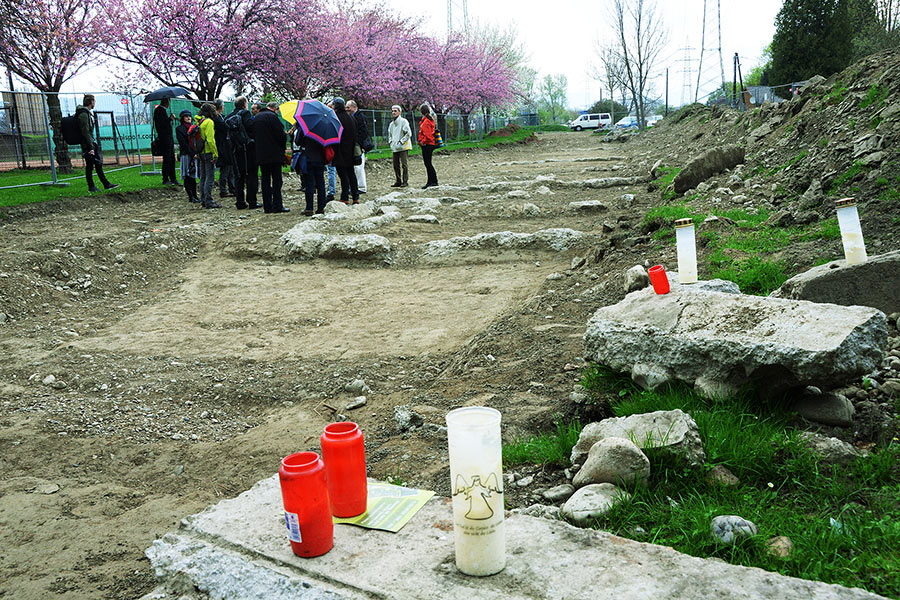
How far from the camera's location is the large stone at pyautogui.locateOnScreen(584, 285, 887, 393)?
290cm

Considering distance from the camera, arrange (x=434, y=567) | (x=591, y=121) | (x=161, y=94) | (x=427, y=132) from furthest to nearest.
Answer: (x=591, y=121), (x=161, y=94), (x=427, y=132), (x=434, y=567)

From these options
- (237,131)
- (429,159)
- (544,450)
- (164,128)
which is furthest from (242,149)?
(544,450)

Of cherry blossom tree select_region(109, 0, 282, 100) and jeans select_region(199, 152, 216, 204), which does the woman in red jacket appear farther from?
cherry blossom tree select_region(109, 0, 282, 100)

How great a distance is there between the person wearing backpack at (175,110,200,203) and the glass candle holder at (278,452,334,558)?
10.8 m

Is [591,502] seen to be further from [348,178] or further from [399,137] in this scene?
[399,137]

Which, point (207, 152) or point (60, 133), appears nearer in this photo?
point (207, 152)

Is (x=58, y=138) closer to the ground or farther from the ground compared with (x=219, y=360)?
farther from the ground

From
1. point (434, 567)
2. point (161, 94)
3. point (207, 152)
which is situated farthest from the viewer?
point (161, 94)

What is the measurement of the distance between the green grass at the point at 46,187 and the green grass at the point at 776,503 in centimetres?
1243

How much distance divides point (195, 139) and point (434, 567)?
1098cm

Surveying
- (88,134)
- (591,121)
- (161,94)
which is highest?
(591,121)

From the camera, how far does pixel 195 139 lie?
11.7 meters

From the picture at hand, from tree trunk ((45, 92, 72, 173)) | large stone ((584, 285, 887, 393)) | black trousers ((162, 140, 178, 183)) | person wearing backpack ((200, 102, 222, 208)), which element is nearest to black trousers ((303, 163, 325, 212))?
person wearing backpack ((200, 102, 222, 208))

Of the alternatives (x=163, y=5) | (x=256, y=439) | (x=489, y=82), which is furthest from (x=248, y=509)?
(x=489, y=82)
